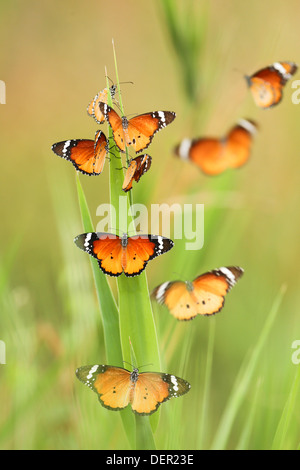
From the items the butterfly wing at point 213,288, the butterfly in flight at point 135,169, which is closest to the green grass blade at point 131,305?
the butterfly in flight at point 135,169

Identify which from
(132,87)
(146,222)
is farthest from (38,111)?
(146,222)

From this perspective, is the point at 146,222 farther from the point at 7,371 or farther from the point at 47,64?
the point at 47,64

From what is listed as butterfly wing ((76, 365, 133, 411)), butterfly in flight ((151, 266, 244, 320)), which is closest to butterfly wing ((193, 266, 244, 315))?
butterfly in flight ((151, 266, 244, 320))

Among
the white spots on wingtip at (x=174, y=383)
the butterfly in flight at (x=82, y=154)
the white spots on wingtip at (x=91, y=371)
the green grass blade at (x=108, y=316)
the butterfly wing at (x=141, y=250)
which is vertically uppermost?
the butterfly in flight at (x=82, y=154)

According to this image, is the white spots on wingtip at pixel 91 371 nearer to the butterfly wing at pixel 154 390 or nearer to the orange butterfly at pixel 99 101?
the butterfly wing at pixel 154 390

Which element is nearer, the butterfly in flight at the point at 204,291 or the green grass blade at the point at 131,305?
the green grass blade at the point at 131,305

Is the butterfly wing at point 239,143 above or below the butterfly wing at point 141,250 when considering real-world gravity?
above

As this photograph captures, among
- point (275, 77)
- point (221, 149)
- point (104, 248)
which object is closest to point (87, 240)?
point (104, 248)
